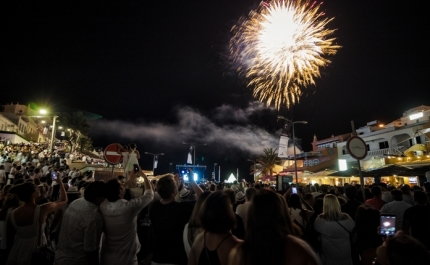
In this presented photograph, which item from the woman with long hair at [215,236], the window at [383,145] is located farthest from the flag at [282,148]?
the window at [383,145]

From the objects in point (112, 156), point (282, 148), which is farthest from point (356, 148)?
point (282, 148)

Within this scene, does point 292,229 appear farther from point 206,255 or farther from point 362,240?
point 362,240

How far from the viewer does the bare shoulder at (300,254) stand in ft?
6.27

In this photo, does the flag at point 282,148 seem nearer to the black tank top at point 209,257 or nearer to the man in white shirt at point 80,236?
the man in white shirt at point 80,236

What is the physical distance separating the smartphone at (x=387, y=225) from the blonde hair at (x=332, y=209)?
125 centimetres

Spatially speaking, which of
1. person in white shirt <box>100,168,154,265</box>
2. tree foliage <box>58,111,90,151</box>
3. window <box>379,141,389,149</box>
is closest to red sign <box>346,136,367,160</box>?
person in white shirt <box>100,168,154,265</box>

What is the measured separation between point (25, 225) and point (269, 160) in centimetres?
5667

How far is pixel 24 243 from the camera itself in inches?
164

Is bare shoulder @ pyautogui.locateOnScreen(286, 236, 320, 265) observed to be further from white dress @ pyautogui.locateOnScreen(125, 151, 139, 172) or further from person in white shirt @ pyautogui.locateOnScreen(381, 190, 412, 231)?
person in white shirt @ pyautogui.locateOnScreen(381, 190, 412, 231)

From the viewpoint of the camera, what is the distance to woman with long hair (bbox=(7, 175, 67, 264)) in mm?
4129

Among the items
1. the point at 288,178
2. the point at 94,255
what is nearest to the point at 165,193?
the point at 94,255

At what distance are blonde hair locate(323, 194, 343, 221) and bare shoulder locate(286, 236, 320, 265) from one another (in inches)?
109

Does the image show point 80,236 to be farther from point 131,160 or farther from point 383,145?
point 383,145

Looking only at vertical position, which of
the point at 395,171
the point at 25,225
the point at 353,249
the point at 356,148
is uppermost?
the point at 356,148
